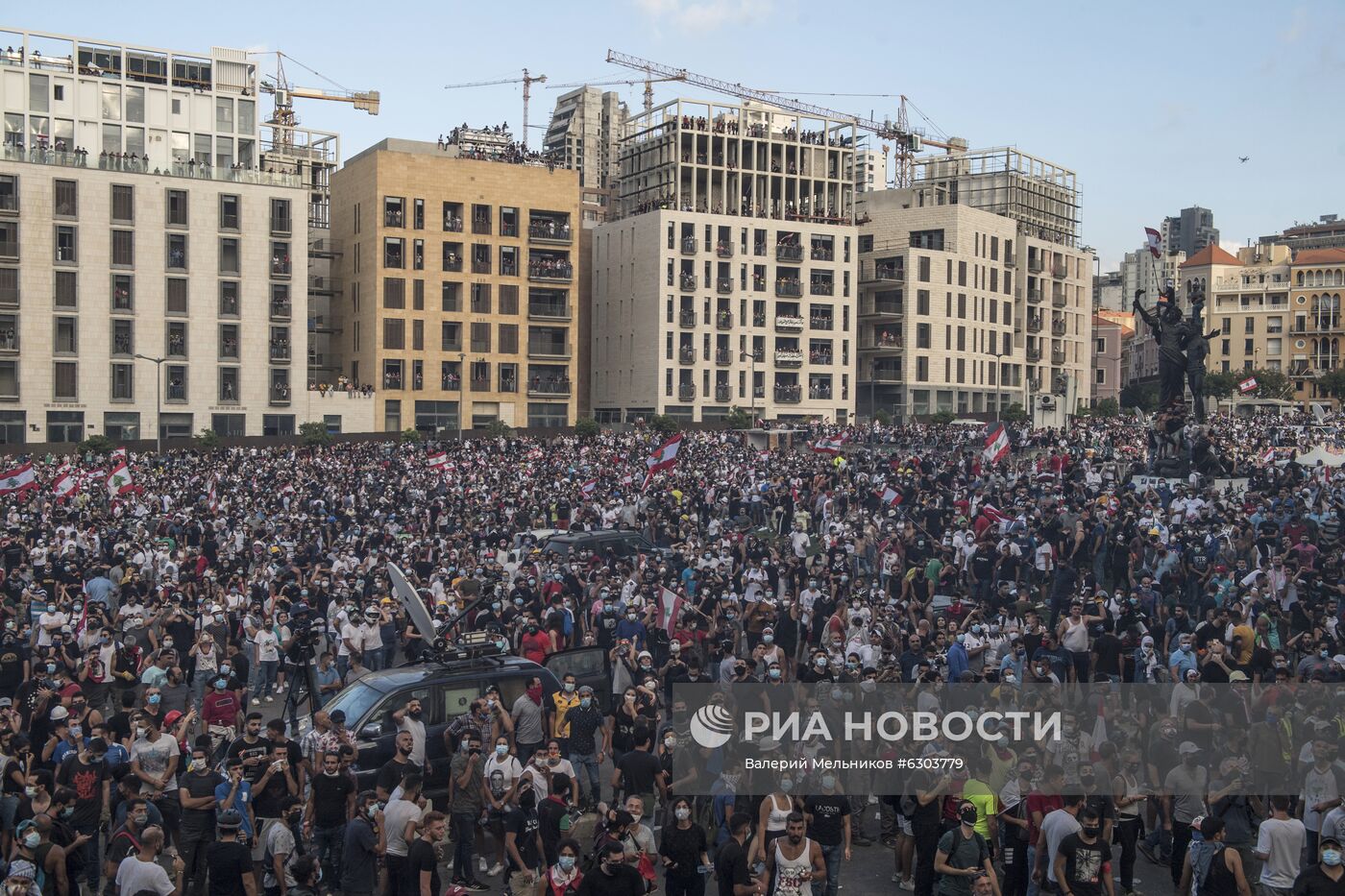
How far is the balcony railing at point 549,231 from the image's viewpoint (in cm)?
8106

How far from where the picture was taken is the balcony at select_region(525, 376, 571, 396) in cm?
8219

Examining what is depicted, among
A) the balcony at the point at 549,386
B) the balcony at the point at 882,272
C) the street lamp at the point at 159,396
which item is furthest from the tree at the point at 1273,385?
the street lamp at the point at 159,396

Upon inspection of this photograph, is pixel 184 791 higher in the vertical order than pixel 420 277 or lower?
lower

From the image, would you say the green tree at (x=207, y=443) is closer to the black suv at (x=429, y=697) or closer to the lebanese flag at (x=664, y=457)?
the lebanese flag at (x=664, y=457)

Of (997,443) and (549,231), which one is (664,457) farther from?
(549,231)

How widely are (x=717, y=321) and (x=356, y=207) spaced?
23.4 m

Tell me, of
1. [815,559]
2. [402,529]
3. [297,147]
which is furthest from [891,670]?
[297,147]

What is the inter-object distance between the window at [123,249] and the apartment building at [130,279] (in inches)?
3.5

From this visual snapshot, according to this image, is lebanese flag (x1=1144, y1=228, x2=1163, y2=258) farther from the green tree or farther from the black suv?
the green tree

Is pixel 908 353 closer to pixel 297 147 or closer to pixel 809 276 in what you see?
pixel 809 276

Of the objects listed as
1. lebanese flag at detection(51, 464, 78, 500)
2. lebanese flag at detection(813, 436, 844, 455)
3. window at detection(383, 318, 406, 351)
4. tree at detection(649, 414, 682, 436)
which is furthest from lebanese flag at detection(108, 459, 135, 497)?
window at detection(383, 318, 406, 351)

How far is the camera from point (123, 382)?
6919cm

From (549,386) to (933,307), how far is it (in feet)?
92.9

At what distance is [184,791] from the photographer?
36.2 feet
